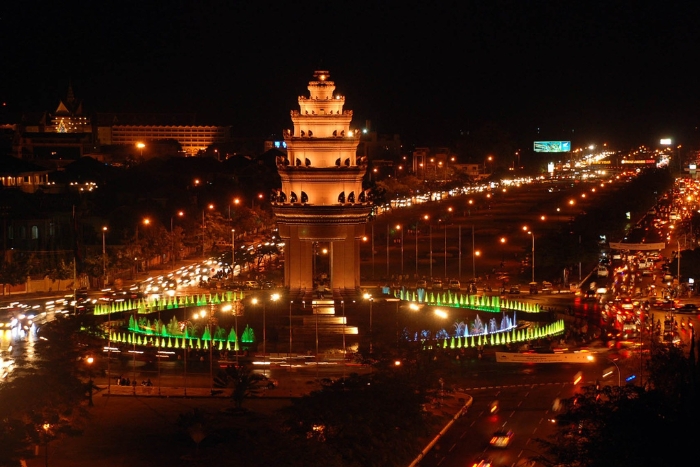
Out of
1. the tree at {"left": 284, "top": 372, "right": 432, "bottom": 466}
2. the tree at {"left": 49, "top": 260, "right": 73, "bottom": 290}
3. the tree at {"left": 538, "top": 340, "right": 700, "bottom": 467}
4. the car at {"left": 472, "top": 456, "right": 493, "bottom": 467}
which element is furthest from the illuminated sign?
the car at {"left": 472, "top": 456, "right": 493, "bottom": 467}

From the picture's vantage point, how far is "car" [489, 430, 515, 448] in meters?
38.9

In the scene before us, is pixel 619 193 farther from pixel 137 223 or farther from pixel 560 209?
pixel 137 223

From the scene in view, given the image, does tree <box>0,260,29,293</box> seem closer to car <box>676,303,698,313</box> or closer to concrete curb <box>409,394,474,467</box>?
car <box>676,303,698,313</box>

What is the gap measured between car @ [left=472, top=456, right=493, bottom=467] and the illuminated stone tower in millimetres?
21707

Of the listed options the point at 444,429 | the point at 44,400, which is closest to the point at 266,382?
the point at 444,429

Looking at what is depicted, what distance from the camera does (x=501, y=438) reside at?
3941cm

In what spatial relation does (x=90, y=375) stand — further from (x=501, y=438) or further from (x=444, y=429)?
(x=501, y=438)

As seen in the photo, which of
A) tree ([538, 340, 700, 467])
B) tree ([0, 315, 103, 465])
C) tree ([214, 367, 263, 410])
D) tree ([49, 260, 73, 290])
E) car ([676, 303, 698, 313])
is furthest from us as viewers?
tree ([49, 260, 73, 290])

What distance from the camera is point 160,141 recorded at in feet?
584

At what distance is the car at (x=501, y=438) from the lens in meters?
38.9

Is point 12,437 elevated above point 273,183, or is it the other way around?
point 273,183

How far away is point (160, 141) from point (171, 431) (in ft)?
458

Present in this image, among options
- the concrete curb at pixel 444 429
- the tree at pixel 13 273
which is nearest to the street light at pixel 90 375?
the concrete curb at pixel 444 429

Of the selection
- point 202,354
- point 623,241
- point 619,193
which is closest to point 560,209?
point 619,193
